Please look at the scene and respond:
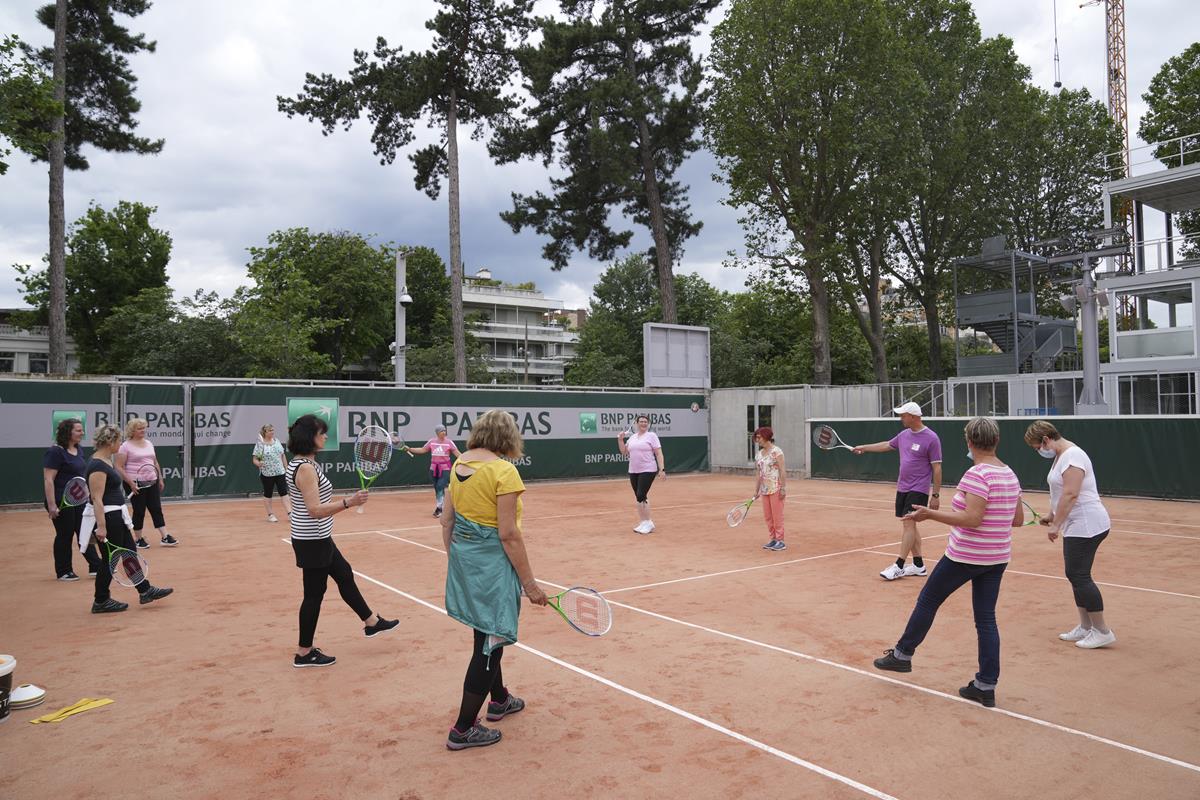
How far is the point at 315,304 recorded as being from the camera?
43000 mm

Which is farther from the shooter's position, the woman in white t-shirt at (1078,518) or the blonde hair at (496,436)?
the woman in white t-shirt at (1078,518)

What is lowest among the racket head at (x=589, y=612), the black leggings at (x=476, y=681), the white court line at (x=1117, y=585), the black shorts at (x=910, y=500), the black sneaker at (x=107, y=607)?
the white court line at (x=1117, y=585)

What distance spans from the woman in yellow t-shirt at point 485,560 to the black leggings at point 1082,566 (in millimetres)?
4595

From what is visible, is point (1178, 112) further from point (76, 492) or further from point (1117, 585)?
point (76, 492)

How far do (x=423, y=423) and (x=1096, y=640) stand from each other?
1837 centimetres

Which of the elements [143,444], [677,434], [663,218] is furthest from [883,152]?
[143,444]

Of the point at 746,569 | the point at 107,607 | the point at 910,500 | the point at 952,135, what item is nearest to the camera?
the point at 107,607

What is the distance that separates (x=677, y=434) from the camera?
2842 centimetres

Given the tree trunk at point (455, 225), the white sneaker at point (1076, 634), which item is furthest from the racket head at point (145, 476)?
the tree trunk at point (455, 225)

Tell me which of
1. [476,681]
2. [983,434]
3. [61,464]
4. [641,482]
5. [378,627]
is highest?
[983,434]

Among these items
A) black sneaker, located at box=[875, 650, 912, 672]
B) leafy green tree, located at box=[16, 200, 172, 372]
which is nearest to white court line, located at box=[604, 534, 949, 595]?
black sneaker, located at box=[875, 650, 912, 672]

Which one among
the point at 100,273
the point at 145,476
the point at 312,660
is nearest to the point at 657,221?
the point at 145,476

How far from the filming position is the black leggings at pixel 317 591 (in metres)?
5.89

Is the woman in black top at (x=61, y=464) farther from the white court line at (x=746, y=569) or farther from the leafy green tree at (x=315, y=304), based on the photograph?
the leafy green tree at (x=315, y=304)
